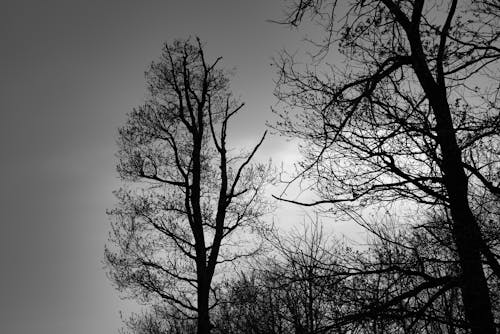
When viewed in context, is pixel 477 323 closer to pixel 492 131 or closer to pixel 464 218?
pixel 464 218

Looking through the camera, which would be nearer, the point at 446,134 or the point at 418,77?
the point at 446,134

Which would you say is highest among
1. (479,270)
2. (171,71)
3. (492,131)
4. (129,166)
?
(171,71)

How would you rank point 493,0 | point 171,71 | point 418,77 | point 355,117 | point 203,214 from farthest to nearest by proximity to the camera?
point 171,71 → point 203,214 → point 355,117 → point 418,77 → point 493,0

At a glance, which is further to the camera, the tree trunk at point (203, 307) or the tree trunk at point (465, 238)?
the tree trunk at point (203, 307)

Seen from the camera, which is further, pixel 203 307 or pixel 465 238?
pixel 203 307

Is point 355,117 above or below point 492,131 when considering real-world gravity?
above

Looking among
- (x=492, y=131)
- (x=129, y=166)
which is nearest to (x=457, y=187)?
(x=492, y=131)

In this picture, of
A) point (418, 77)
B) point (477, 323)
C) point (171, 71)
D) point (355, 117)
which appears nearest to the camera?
point (477, 323)

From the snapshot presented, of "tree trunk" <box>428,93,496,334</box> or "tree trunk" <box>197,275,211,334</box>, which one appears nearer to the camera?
"tree trunk" <box>428,93,496,334</box>

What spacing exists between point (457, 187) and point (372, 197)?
1121mm

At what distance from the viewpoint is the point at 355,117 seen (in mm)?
5492

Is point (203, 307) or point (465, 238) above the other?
point (203, 307)

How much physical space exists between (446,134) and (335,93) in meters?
1.42

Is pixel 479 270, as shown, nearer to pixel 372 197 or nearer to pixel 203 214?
pixel 372 197
